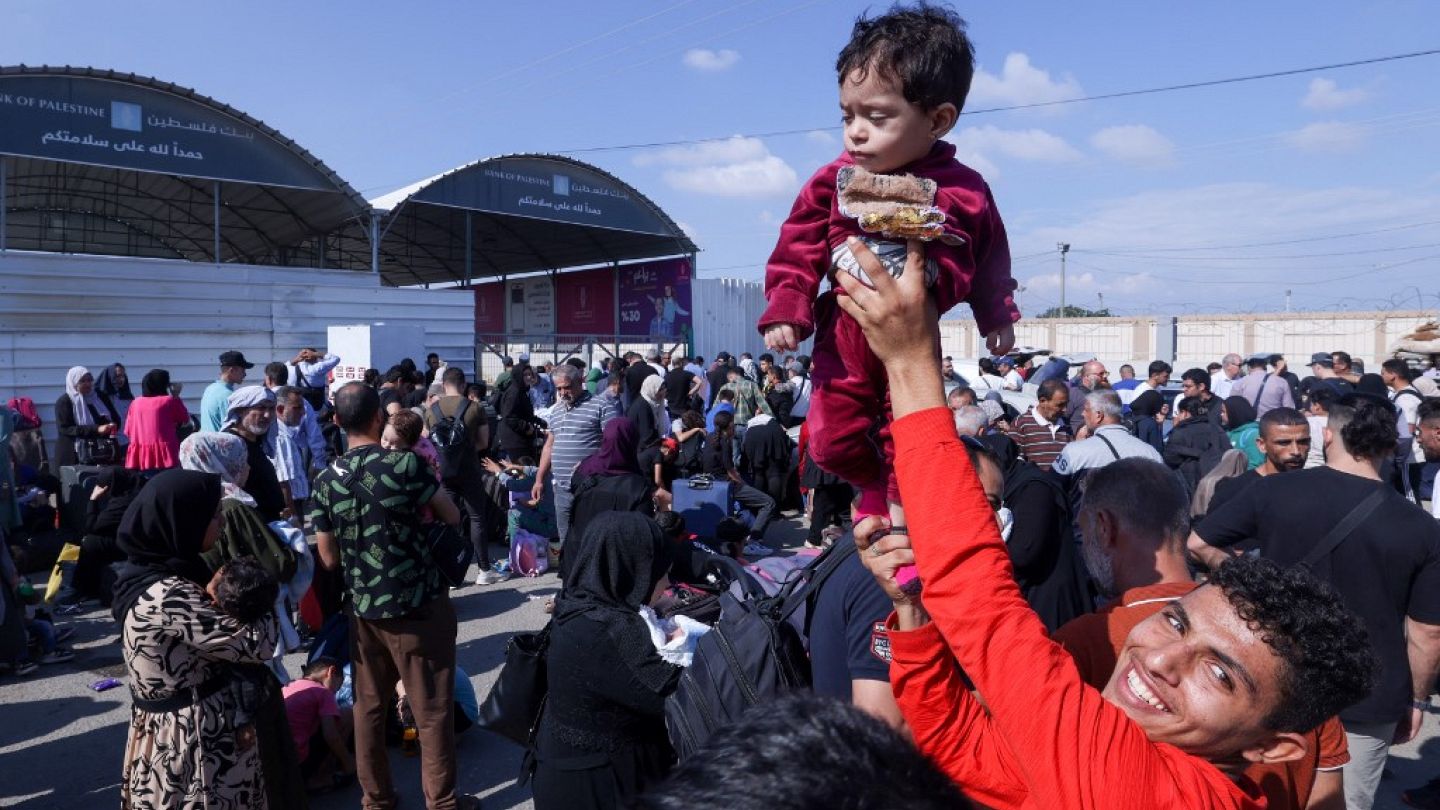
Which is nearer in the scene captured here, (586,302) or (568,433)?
(568,433)

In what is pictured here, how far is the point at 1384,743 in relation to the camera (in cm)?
323

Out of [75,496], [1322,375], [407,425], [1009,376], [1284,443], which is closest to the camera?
[1284,443]

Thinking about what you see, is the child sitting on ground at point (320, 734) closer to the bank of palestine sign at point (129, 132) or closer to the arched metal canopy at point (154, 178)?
the bank of palestine sign at point (129, 132)

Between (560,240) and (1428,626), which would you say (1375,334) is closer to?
(560,240)

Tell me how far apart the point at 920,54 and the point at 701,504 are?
7.41 meters

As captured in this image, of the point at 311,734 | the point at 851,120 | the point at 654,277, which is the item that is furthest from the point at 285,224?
the point at 851,120

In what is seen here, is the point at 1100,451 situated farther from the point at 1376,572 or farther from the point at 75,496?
the point at 75,496

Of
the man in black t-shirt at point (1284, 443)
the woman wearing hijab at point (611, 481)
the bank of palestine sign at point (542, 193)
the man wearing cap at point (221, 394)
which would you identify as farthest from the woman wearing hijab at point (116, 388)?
the man in black t-shirt at point (1284, 443)

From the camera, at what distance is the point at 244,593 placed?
10.5 ft

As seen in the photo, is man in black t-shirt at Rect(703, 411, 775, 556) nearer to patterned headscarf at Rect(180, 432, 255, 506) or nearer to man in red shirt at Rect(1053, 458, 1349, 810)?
patterned headscarf at Rect(180, 432, 255, 506)

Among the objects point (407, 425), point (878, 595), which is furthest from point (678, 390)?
point (878, 595)

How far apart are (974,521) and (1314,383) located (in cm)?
1143

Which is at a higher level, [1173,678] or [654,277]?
[654,277]

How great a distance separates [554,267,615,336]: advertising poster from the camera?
92.4 feet
